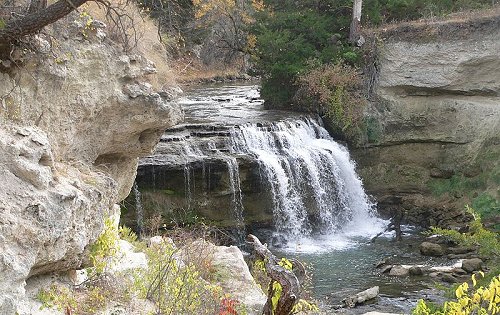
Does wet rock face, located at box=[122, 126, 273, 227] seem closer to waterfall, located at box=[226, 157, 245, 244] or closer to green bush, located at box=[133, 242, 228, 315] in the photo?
waterfall, located at box=[226, 157, 245, 244]

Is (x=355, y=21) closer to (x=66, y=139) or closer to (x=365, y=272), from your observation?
(x=365, y=272)

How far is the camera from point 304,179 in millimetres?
15766

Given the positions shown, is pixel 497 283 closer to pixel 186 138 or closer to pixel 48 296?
pixel 48 296

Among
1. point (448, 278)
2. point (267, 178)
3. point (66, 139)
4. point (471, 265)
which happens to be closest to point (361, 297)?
point (448, 278)

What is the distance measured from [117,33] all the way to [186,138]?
6.72 m

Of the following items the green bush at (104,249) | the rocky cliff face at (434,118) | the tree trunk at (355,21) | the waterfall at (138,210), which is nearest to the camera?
the green bush at (104,249)

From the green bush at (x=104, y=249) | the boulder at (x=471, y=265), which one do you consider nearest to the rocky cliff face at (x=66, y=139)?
the green bush at (x=104, y=249)

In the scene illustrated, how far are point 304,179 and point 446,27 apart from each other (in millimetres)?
6384

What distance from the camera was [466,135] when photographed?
17844 mm

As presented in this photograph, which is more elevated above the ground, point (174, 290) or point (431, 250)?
point (174, 290)

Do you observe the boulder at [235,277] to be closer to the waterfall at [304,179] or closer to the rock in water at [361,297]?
the rock in water at [361,297]

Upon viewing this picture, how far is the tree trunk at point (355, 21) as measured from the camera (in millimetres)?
19281

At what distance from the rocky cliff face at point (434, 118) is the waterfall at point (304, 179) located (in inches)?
43.9

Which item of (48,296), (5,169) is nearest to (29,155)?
(5,169)
